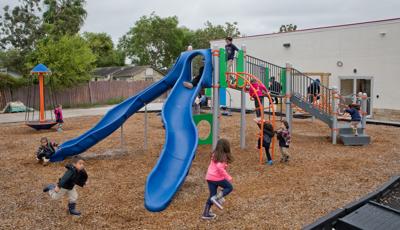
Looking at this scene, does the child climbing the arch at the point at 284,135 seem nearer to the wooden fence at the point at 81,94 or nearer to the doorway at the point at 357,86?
the doorway at the point at 357,86

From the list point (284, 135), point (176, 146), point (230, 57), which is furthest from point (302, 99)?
point (176, 146)

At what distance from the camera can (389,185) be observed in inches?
306

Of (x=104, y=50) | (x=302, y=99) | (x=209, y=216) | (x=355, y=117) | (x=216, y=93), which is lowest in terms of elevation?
(x=209, y=216)

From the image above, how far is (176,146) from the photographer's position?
331 inches

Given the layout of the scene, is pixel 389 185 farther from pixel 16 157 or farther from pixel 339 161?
pixel 16 157

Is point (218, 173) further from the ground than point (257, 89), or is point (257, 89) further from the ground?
point (257, 89)

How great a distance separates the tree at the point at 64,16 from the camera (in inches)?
1583

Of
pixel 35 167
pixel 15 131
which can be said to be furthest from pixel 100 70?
pixel 35 167

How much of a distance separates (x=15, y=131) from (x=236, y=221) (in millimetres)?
14628

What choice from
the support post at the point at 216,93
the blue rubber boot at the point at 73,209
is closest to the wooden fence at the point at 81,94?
the support post at the point at 216,93

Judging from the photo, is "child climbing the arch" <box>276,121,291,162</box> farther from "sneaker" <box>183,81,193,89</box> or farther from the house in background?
the house in background

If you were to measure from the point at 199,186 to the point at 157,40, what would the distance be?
189ft

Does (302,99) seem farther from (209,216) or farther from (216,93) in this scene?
(209,216)

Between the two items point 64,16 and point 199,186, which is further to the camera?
point 64,16
